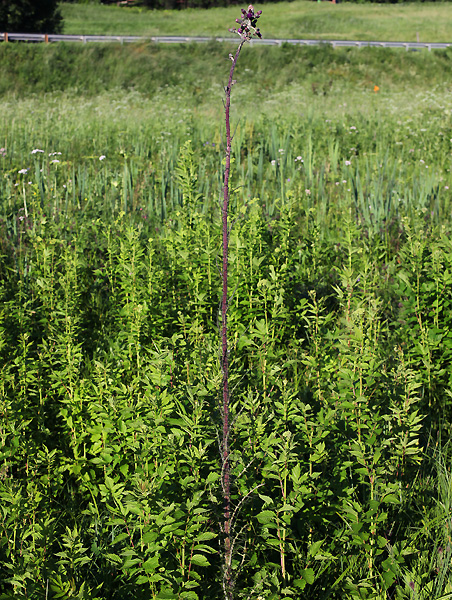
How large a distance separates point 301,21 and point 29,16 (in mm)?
19117

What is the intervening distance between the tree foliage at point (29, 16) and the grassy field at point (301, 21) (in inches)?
142

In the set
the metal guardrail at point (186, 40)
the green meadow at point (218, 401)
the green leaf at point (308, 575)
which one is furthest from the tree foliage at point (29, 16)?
the green leaf at point (308, 575)

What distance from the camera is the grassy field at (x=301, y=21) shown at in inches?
1465

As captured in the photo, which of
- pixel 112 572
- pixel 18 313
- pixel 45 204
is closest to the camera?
pixel 112 572

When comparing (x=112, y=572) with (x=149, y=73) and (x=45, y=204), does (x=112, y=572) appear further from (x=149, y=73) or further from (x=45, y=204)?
(x=149, y=73)

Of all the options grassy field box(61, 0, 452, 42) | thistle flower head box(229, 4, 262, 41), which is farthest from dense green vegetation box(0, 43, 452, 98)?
thistle flower head box(229, 4, 262, 41)

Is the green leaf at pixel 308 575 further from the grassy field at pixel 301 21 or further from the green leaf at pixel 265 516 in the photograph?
the grassy field at pixel 301 21

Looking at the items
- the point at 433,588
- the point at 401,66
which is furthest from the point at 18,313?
the point at 401,66

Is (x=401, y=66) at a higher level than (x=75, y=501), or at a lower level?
higher

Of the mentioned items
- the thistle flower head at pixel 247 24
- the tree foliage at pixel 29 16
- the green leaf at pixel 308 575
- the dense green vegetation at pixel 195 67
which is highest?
the tree foliage at pixel 29 16

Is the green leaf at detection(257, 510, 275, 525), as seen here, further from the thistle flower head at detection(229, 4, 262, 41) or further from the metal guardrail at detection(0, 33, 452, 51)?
the metal guardrail at detection(0, 33, 452, 51)

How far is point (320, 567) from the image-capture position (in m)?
1.86

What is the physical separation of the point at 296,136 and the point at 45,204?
4.50m

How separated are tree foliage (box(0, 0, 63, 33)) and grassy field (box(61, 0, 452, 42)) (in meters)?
3.60
